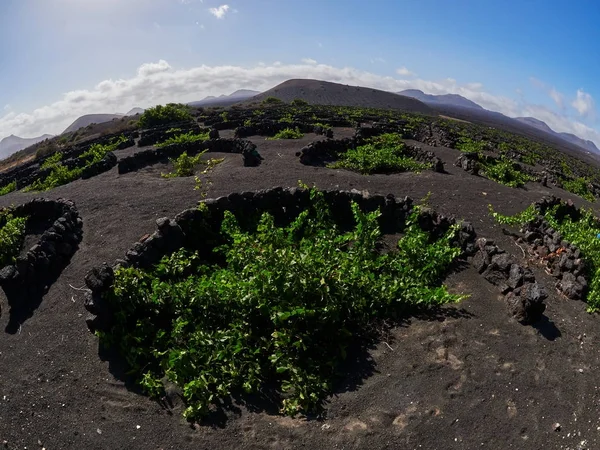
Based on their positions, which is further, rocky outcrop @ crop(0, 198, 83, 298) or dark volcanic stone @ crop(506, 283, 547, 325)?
rocky outcrop @ crop(0, 198, 83, 298)

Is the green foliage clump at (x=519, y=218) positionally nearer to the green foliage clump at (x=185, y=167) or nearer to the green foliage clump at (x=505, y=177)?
the green foliage clump at (x=505, y=177)

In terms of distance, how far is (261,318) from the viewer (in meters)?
7.75

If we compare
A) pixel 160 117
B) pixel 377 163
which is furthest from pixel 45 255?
pixel 160 117

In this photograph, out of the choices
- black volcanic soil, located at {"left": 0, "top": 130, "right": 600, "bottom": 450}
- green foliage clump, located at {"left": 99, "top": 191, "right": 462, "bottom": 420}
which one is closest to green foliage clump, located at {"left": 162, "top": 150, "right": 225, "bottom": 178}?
black volcanic soil, located at {"left": 0, "top": 130, "right": 600, "bottom": 450}

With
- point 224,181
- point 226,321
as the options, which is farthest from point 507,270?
point 224,181

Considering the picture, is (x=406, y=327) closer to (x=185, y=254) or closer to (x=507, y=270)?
(x=507, y=270)

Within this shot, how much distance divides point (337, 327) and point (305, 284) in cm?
102

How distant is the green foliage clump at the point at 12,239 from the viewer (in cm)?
1213

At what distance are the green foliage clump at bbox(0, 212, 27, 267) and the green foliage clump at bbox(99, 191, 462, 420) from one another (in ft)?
19.9

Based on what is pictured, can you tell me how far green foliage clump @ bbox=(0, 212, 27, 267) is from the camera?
39.8ft

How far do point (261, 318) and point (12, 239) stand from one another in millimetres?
9687

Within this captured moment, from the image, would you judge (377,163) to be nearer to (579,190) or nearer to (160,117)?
(579,190)

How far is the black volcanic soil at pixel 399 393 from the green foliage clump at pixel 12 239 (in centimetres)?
304

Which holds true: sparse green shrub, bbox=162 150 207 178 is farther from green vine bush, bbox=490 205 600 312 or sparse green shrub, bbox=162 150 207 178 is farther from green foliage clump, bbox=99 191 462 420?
green vine bush, bbox=490 205 600 312
